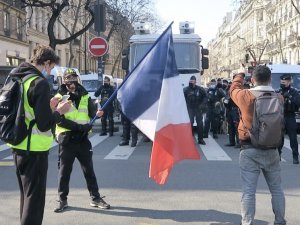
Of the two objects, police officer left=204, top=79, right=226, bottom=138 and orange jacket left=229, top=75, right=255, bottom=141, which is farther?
police officer left=204, top=79, right=226, bottom=138

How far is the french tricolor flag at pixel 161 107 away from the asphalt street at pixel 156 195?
913 millimetres

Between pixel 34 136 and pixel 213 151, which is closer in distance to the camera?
pixel 34 136

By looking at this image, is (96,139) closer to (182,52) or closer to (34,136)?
(182,52)

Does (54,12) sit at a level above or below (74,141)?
above

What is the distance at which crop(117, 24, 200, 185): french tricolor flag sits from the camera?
5.07m

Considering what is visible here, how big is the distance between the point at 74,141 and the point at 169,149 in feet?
5.11

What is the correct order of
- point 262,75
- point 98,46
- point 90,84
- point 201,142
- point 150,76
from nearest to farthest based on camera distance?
point 262,75 < point 150,76 < point 201,142 < point 98,46 < point 90,84

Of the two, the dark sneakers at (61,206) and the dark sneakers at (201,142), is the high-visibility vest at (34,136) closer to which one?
the dark sneakers at (61,206)

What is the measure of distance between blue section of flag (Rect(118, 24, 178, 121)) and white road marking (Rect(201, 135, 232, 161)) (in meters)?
5.11

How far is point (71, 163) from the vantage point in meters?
6.12

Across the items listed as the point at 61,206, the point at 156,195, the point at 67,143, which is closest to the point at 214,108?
the point at 156,195

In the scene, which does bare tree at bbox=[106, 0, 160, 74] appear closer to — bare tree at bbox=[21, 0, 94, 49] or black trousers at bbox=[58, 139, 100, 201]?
bare tree at bbox=[21, 0, 94, 49]

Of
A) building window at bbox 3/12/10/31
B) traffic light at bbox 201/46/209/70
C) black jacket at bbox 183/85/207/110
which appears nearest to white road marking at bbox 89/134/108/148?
black jacket at bbox 183/85/207/110

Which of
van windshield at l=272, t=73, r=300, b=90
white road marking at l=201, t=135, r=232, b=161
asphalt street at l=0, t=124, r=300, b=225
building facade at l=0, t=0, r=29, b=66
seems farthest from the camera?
building facade at l=0, t=0, r=29, b=66
